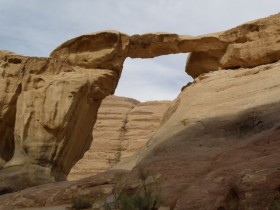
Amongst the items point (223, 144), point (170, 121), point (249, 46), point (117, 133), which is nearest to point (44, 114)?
point (170, 121)

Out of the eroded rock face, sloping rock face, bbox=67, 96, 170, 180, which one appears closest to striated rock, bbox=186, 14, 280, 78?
the eroded rock face

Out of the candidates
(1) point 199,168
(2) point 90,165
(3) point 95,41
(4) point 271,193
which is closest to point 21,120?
(3) point 95,41

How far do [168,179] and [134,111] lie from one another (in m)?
31.4

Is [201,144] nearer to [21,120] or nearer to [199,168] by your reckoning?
[199,168]

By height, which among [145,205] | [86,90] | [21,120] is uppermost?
[86,90]

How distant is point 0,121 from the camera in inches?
669

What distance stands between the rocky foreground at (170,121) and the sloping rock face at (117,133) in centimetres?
1789

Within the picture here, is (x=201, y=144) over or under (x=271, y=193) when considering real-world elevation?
over

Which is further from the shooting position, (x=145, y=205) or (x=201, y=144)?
(x=201, y=144)

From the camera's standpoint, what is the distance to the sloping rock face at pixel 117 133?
35.6 metres

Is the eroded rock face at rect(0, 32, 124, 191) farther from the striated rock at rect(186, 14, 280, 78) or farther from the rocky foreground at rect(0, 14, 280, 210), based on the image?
the striated rock at rect(186, 14, 280, 78)

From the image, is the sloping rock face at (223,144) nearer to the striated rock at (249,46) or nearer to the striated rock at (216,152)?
the striated rock at (216,152)

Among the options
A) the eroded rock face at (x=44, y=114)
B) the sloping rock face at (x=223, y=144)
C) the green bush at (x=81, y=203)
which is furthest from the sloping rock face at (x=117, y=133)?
the green bush at (x=81, y=203)

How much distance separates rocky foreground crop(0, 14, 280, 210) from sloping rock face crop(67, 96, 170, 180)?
704 inches
